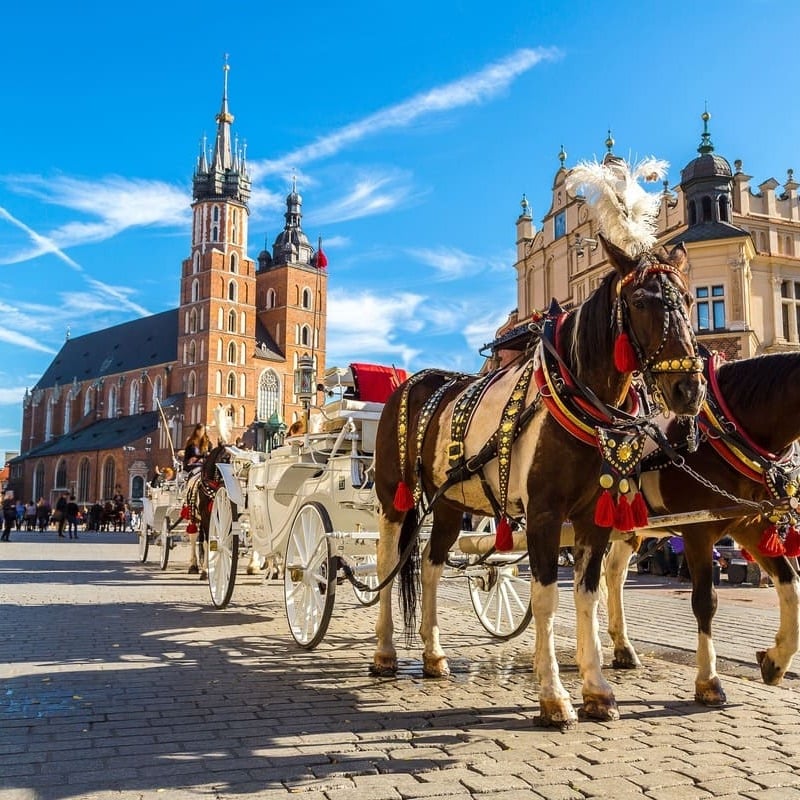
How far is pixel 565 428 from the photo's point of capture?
14.0 feet

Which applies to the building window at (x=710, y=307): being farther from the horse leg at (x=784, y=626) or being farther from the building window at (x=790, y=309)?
the horse leg at (x=784, y=626)

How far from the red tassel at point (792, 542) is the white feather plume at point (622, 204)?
1822 mm

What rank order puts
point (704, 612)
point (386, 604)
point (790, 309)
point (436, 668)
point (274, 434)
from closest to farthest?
point (704, 612), point (436, 668), point (386, 604), point (274, 434), point (790, 309)

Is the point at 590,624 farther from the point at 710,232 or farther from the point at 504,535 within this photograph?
the point at 710,232

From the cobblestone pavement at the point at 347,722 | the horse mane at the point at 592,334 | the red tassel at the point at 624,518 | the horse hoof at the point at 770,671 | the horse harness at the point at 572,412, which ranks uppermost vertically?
the horse mane at the point at 592,334

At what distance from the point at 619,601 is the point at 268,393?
7651cm

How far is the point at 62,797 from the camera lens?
10.1ft

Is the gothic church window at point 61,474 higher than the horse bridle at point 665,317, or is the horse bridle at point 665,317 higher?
the gothic church window at point 61,474

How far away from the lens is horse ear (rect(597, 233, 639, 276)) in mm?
4156

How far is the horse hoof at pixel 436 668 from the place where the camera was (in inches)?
216

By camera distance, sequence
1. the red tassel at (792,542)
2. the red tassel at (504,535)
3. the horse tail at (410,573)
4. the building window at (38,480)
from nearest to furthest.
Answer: the red tassel at (792,542) < the red tassel at (504,535) < the horse tail at (410,573) < the building window at (38,480)

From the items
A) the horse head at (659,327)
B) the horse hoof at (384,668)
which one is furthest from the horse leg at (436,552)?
the horse head at (659,327)

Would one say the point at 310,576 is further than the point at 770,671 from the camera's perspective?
Yes

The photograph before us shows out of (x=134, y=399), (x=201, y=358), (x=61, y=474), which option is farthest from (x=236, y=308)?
(x=61, y=474)
